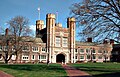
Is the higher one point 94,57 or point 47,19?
point 47,19

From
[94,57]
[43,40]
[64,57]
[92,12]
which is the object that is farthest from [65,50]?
[92,12]

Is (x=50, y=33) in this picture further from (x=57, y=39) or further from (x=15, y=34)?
(x=15, y=34)

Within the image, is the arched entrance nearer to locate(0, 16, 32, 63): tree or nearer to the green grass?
locate(0, 16, 32, 63): tree

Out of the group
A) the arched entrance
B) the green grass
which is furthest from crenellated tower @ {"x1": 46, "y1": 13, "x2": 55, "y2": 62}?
the green grass

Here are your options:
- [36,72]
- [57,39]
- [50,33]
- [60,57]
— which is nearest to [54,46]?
[57,39]

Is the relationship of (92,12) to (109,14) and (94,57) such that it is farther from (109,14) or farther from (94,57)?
(94,57)

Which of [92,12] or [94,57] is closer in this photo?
[92,12]

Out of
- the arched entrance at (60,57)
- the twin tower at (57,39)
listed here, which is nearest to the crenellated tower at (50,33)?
the twin tower at (57,39)

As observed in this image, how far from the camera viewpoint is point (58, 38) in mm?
91688

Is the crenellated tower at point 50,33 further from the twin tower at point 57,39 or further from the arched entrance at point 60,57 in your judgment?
the arched entrance at point 60,57

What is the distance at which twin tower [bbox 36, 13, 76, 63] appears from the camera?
88.9m

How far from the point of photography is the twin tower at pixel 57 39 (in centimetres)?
8893

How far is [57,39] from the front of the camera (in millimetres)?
91375

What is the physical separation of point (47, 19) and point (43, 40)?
7918 mm
